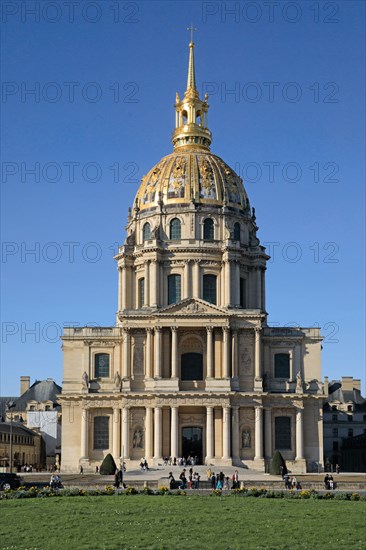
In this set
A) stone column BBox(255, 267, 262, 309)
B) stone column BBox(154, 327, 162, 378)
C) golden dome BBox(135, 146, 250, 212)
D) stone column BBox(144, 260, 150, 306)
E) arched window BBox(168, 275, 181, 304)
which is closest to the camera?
stone column BBox(154, 327, 162, 378)

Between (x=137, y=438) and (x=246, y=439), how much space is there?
1009cm

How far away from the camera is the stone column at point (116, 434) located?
87000 mm

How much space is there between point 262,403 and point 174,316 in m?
11.6

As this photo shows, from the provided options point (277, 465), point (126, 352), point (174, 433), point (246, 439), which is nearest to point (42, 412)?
point (126, 352)

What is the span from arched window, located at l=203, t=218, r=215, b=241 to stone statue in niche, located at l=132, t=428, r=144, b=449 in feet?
72.9

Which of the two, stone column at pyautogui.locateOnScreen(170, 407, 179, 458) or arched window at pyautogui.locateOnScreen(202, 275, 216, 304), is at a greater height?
arched window at pyautogui.locateOnScreen(202, 275, 216, 304)

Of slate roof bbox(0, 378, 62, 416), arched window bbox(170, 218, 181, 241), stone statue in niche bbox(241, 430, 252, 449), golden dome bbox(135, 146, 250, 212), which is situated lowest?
stone statue in niche bbox(241, 430, 252, 449)

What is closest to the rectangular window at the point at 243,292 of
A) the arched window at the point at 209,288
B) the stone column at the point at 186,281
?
the arched window at the point at 209,288

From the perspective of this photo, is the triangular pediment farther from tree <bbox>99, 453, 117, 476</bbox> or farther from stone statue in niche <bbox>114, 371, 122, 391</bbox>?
tree <bbox>99, 453, 117, 476</bbox>

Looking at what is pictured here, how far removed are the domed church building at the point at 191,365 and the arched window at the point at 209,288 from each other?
4.3 inches

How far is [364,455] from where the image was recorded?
108 m

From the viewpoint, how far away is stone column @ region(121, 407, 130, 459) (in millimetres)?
85312

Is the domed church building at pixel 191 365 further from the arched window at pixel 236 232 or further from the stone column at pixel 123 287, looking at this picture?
the arched window at pixel 236 232

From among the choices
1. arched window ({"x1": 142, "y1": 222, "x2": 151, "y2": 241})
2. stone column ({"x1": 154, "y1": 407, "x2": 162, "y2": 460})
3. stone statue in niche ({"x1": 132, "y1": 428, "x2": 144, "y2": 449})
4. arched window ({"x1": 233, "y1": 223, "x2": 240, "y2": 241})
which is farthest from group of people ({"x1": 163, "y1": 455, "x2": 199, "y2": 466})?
arched window ({"x1": 233, "y1": 223, "x2": 240, "y2": 241})
